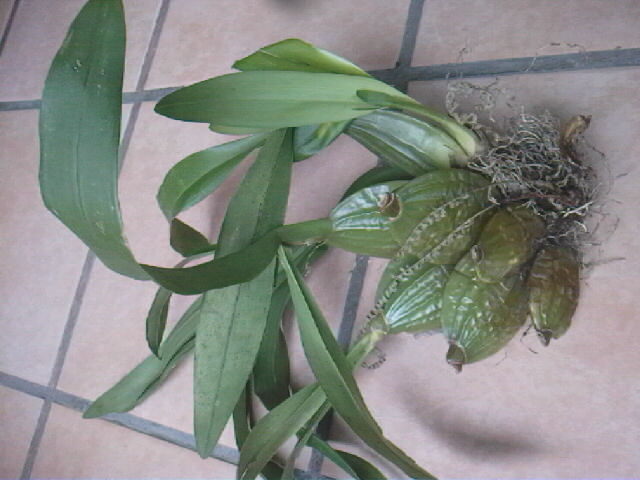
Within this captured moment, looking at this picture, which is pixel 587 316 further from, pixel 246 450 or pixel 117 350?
pixel 117 350

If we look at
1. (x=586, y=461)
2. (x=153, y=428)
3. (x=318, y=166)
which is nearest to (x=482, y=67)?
(x=318, y=166)

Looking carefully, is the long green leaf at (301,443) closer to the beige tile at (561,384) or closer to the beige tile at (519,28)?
the beige tile at (561,384)

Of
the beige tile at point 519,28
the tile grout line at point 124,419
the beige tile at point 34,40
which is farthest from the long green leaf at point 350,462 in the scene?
the beige tile at point 34,40

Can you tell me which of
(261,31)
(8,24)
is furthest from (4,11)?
(261,31)

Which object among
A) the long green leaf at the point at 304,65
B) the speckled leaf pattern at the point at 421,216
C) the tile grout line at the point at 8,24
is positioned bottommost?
the speckled leaf pattern at the point at 421,216

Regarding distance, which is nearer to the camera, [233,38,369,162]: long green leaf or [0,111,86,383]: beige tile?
[233,38,369,162]: long green leaf

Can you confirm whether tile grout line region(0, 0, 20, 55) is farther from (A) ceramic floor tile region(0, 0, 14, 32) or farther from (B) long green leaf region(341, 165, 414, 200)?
(B) long green leaf region(341, 165, 414, 200)

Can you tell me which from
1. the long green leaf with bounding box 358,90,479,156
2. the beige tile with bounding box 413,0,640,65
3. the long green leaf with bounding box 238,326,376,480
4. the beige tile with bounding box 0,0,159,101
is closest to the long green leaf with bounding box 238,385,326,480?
the long green leaf with bounding box 238,326,376,480
